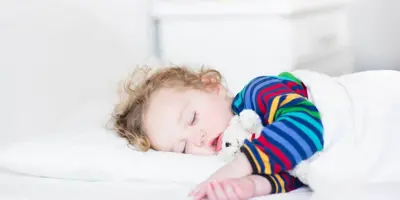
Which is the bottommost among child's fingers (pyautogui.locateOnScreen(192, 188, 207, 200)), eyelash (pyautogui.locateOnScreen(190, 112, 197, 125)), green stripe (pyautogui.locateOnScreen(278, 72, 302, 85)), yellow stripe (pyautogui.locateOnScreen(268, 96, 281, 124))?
child's fingers (pyautogui.locateOnScreen(192, 188, 207, 200))

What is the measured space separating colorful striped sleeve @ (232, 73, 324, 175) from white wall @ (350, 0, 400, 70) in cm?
152

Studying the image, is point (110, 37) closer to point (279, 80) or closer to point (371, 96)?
point (279, 80)

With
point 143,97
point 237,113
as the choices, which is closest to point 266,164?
point 237,113

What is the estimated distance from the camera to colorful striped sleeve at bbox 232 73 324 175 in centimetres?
92

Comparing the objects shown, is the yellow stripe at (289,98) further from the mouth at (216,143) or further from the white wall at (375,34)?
the white wall at (375,34)

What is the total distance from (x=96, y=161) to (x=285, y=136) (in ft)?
1.15

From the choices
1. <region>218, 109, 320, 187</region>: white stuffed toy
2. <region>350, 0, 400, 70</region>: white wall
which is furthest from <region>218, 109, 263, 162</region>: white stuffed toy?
<region>350, 0, 400, 70</region>: white wall

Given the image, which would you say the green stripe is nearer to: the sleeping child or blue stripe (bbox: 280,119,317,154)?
the sleeping child

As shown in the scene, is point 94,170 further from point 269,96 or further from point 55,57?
A: point 55,57

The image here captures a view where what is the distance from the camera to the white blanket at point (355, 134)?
889 mm

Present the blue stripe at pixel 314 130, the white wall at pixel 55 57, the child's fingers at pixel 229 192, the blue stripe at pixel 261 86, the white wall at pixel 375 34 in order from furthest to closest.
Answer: the white wall at pixel 375 34 < the white wall at pixel 55 57 < the blue stripe at pixel 261 86 < the blue stripe at pixel 314 130 < the child's fingers at pixel 229 192

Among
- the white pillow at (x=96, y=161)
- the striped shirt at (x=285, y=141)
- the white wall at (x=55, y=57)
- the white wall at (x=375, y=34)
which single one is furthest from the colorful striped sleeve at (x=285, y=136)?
the white wall at (x=375, y=34)

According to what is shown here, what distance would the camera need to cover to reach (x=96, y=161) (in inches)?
41.1

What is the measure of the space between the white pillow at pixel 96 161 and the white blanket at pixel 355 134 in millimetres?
198
